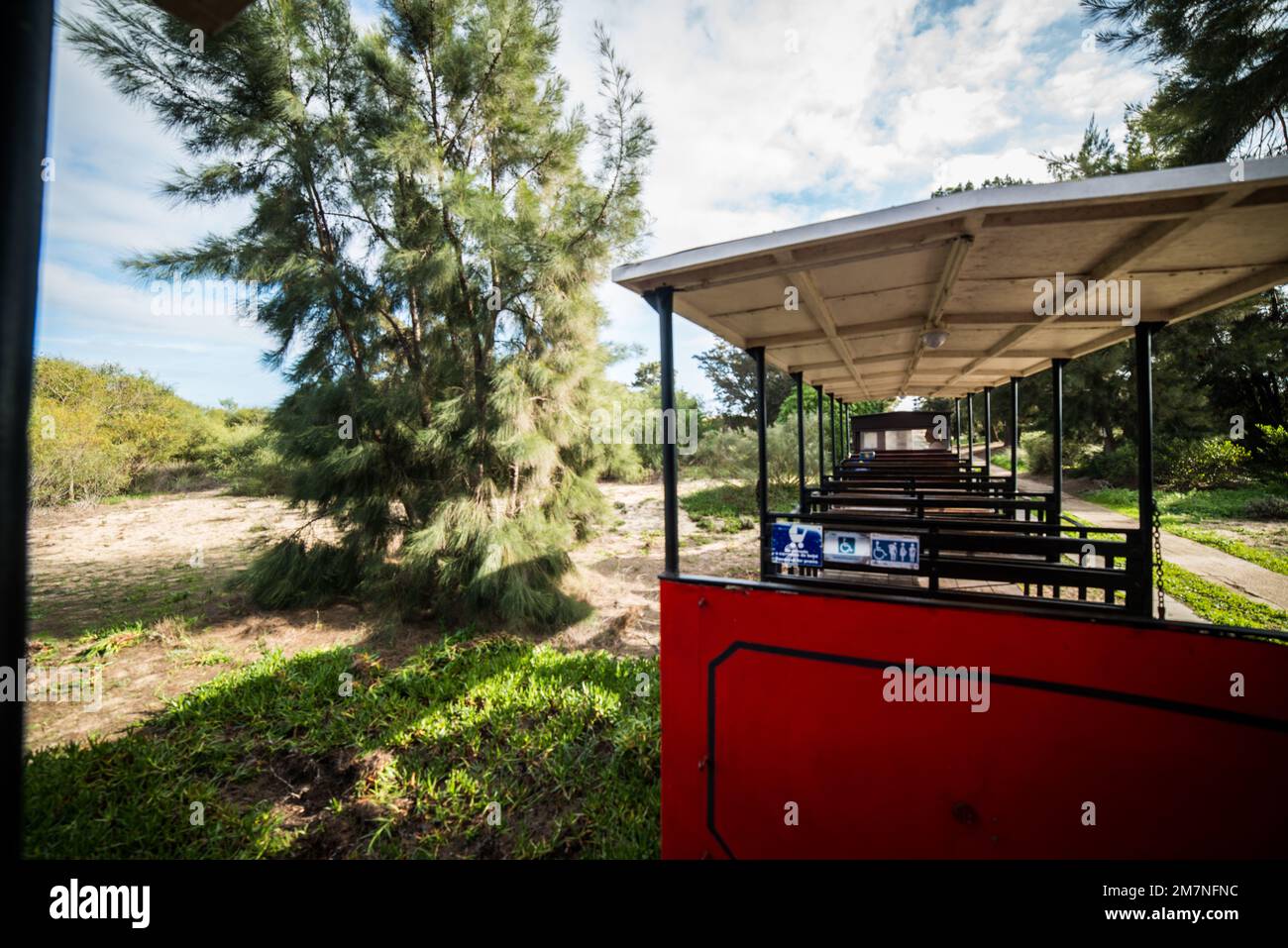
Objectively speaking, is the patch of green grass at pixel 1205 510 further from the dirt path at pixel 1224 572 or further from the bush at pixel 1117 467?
the bush at pixel 1117 467

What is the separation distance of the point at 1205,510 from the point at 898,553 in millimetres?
15167

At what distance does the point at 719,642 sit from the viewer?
91.2 inches

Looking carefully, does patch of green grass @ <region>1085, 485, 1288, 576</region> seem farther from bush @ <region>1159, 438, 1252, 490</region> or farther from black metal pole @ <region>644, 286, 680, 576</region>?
black metal pole @ <region>644, 286, 680, 576</region>

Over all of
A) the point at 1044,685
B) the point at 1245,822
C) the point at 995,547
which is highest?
the point at 995,547

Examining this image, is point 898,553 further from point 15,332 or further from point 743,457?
point 743,457

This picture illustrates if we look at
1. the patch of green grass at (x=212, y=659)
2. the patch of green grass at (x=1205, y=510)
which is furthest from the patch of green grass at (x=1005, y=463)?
the patch of green grass at (x=212, y=659)

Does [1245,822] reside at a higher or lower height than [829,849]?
higher

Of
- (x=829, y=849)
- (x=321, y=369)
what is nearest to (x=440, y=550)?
(x=321, y=369)

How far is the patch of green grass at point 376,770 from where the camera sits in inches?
124

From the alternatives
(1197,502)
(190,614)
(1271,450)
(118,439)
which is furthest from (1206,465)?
(118,439)

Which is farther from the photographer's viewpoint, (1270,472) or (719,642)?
(1270,472)

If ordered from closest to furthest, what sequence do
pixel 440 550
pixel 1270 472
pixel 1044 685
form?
pixel 1044 685 → pixel 440 550 → pixel 1270 472

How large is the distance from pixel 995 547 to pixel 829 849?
1.72 metres

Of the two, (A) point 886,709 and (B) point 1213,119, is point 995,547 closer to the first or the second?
(A) point 886,709
